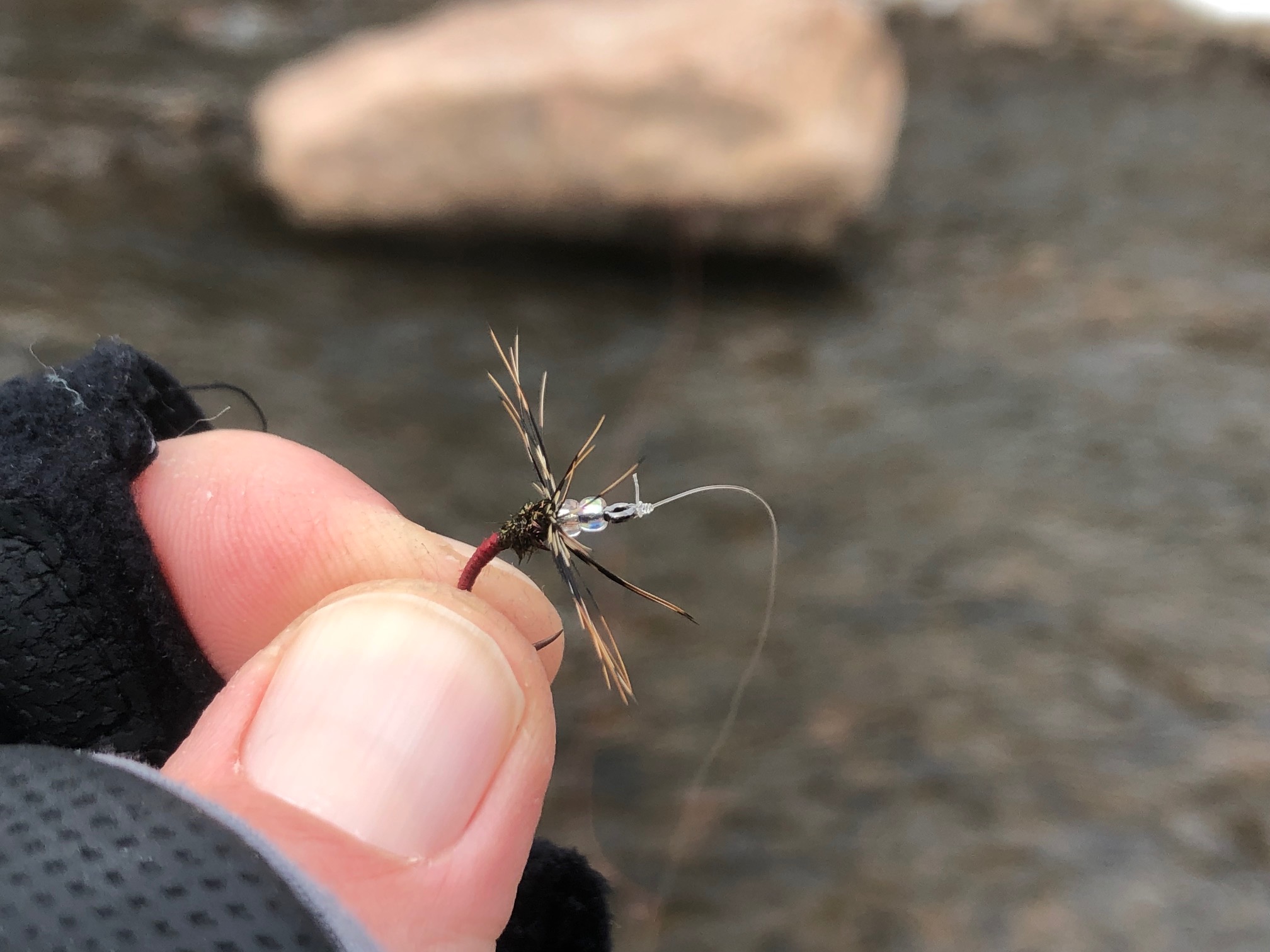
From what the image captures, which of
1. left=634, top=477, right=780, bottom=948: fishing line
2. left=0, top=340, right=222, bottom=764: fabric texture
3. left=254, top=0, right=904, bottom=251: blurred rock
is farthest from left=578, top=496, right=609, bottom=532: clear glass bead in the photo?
left=254, top=0, right=904, bottom=251: blurred rock

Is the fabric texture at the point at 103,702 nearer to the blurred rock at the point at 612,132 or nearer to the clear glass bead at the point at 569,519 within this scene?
the clear glass bead at the point at 569,519

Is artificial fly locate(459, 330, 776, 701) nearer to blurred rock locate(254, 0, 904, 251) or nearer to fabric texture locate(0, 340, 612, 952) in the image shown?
fabric texture locate(0, 340, 612, 952)

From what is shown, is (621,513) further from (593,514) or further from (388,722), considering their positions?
(388,722)

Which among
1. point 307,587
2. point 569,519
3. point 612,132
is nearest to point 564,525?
point 569,519

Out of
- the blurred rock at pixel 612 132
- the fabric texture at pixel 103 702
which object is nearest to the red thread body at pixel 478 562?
the fabric texture at pixel 103 702

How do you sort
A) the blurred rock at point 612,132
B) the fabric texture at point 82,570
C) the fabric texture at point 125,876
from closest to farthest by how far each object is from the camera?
the fabric texture at point 125,876 → the fabric texture at point 82,570 → the blurred rock at point 612,132

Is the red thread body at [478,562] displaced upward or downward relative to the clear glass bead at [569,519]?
Answer: upward
